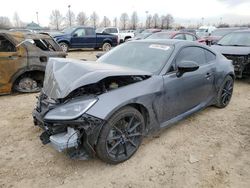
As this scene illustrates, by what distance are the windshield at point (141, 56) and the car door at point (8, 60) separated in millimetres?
2596

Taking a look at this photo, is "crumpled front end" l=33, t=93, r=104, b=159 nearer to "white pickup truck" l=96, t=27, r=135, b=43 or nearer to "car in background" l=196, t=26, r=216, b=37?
"white pickup truck" l=96, t=27, r=135, b=43

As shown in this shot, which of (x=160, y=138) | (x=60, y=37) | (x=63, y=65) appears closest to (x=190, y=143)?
(x=160, y=138)

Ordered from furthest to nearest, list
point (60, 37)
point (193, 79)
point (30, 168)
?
point (60, 37), point (193, 79), point (30, 168)

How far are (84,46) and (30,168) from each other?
14667 millimetres

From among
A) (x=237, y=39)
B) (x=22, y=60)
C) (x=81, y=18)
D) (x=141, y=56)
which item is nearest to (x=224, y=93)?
(x=141, y=56)

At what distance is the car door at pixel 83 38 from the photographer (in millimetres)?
16734

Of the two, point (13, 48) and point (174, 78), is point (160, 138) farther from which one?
point (13, 48)

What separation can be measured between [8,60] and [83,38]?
11346mm

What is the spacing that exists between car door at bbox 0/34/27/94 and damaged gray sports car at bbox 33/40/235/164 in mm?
2557

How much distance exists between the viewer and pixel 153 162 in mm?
3486

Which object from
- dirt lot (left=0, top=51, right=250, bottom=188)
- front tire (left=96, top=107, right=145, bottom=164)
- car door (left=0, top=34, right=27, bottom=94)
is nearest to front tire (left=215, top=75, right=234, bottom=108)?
dirt lot (left=0, top=51, right=250, bottom=188)

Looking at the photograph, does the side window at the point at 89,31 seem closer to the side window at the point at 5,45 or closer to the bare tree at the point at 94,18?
the side window at the point at 5,45

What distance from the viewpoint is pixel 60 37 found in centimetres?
1612

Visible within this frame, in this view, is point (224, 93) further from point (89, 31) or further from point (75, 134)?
point (89, 31)
